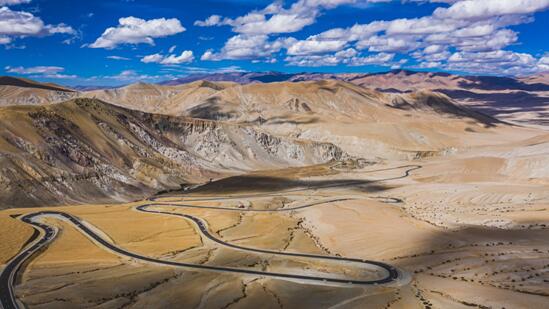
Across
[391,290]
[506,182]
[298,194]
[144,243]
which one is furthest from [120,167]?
[391,290]

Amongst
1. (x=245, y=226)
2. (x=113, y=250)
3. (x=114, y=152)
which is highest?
(x=114, y=152)

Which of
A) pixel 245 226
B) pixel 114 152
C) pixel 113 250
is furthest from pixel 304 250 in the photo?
pixel 114 152

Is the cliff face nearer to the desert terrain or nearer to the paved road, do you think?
the desert terrain

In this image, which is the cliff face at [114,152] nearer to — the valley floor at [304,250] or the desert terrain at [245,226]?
the desert terrain at [245,226]

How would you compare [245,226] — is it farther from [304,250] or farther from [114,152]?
[114,152]

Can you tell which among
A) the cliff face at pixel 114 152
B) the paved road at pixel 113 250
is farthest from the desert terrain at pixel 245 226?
the cliff face at pixel 114 152

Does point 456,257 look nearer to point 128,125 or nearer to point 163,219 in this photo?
point 163,219

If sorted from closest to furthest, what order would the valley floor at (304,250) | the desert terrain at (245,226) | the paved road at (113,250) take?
the valley floor at (304,250) → the desert terrain at (245,226) → the paved road at (113,250)

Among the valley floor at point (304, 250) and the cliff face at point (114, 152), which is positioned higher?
the cliff face at point (114, 152)
